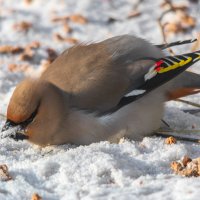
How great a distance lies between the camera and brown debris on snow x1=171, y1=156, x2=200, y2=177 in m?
3.40

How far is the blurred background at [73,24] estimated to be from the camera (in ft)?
19.1

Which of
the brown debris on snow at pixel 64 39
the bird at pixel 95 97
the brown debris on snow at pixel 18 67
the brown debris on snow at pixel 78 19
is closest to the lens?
the bird at pixel 95 97

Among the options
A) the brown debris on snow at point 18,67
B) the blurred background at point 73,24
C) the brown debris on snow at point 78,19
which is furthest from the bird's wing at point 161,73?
the brown debris on snow at point 78,19

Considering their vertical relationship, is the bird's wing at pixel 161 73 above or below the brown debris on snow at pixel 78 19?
above

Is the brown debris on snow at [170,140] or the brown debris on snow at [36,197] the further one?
the brown debris on snow at [170,140]

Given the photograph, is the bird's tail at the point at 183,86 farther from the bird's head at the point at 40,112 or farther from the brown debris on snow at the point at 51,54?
the brown debris on snow at the point at 51,54

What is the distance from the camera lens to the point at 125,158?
3596 millimetres

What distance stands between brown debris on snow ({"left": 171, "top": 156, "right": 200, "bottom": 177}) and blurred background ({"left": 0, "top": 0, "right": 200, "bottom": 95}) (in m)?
2.17

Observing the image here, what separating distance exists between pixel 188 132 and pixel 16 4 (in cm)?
305

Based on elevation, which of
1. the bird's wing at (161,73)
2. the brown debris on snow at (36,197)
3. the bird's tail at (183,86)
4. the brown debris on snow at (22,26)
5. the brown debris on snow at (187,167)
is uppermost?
the bird's wing at (161,73)

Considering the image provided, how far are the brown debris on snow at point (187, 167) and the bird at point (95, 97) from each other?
0.60 metres

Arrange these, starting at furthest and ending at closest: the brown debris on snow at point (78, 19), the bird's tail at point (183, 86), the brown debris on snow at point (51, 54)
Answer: the brown debris on snow at point (78, 19) → the brown debris on snow at point (51, 54) → the bird's tail at point (183, 86)

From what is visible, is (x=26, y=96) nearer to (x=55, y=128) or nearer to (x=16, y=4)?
(x=55, y=128)

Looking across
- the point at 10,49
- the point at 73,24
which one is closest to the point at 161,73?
the point at 10,49
